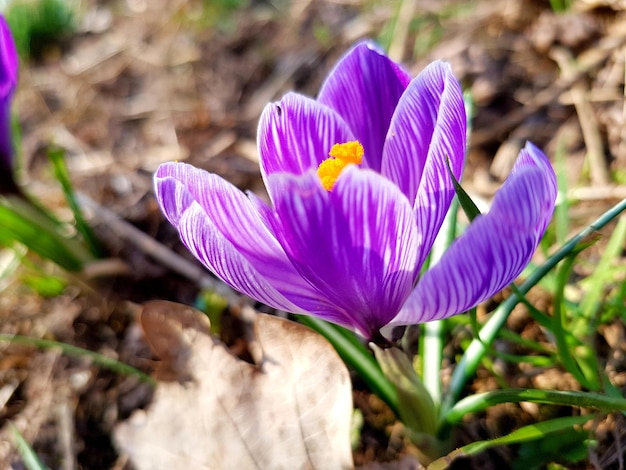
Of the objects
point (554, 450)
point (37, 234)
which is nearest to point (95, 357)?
point (37, 234)

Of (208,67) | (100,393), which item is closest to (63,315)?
(100,393)

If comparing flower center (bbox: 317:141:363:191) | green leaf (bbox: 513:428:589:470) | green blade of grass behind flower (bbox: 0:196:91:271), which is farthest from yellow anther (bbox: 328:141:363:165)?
green blade of grass behind flower (bbox: 0:196:91:271)

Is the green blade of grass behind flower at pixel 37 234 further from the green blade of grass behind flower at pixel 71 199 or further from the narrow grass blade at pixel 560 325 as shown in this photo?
the narrow grass blade at pixel 560 325

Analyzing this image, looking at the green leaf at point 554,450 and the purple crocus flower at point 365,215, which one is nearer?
the purple crocus flower at point 365,215

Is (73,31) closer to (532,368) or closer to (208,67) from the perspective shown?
(208,67)

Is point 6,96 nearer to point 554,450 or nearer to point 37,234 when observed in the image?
point 37,234

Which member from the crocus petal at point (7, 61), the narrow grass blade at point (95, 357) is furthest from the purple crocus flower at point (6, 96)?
the narrow grass blade at point (95, 357)
